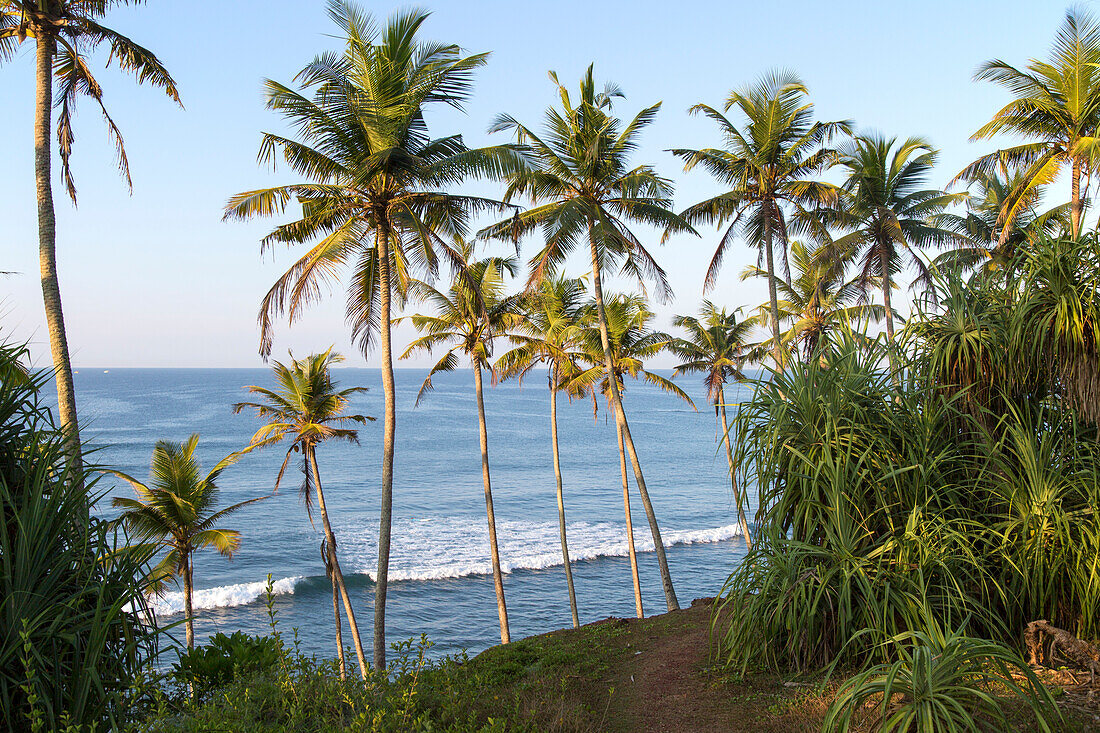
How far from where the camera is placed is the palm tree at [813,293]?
73.8 feet

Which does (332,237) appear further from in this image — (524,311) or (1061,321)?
(1061,321)

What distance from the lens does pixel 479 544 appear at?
3762 centimetres

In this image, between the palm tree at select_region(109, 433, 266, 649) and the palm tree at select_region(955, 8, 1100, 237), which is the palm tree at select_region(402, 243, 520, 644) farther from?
the palm tree at select_region(955, 8, 1100, 237)

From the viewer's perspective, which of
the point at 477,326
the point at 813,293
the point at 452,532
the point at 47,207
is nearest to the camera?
the point at 47,207

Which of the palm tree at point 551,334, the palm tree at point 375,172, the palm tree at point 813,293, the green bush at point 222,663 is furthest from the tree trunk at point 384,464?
the palm tree at point 813,293

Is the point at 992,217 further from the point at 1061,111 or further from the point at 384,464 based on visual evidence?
the point at 384,464

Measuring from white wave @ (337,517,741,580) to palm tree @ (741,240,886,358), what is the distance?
14.9 meters

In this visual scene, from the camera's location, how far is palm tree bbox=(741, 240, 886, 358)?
2248cm

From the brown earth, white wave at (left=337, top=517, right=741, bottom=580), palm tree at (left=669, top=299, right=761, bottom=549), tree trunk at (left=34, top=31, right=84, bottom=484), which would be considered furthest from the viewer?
white wave at (left=337, top=517, right=741, bottom=580)

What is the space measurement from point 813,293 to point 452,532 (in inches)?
982

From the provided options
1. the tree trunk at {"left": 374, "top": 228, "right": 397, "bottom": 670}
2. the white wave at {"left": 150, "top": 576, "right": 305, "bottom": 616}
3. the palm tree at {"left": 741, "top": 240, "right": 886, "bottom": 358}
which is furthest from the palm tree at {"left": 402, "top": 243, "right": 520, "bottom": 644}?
the white wave at {"left": 150, "top": 576, "right": 305, "bottom": 616}

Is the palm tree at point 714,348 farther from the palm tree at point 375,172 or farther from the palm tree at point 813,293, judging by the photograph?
the palm tree at point 375,172

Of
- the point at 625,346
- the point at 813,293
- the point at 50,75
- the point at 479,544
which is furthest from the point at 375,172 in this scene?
the point at 479,544

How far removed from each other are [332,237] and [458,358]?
7.01 meters
